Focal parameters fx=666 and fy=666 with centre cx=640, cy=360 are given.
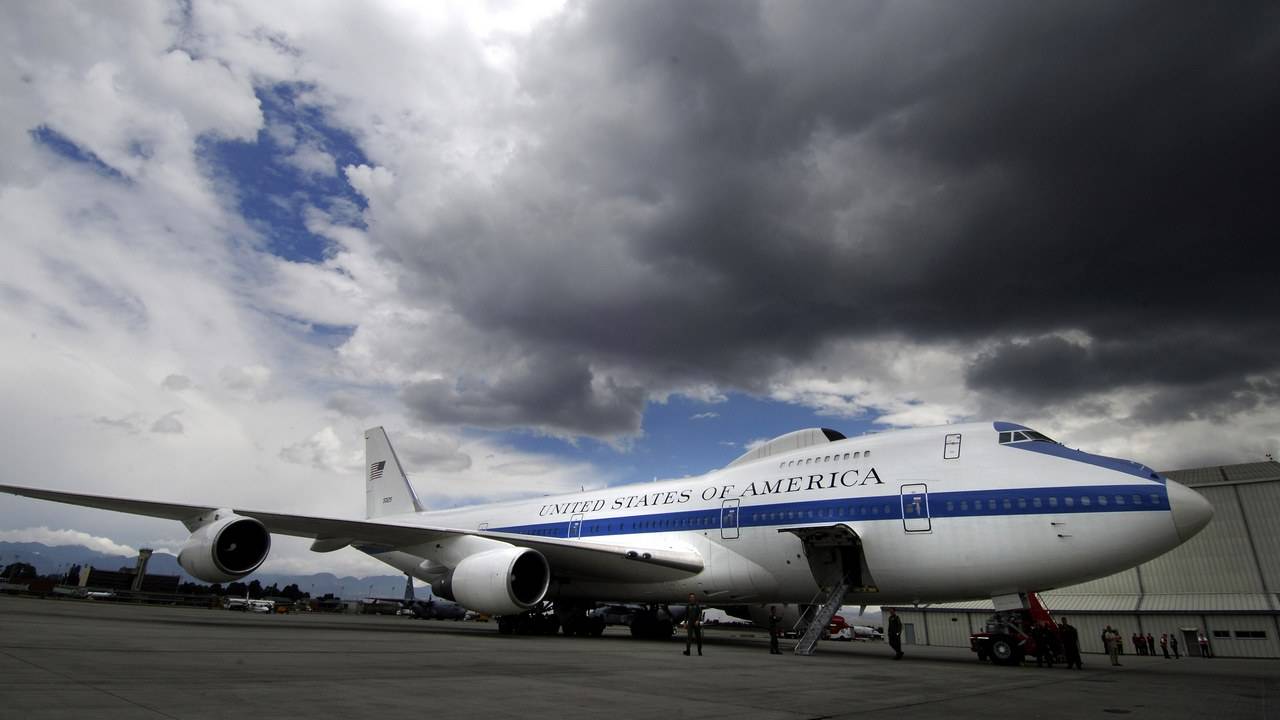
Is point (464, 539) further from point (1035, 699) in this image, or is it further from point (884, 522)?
point (1035, 699)

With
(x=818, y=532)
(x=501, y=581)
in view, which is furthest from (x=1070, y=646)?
(x=501, y=581)

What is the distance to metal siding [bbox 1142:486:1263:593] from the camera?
31.2m

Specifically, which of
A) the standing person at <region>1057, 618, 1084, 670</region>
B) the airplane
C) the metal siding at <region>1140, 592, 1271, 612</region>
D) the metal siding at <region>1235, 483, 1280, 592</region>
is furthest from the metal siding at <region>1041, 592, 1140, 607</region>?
the standing person at <region>1057, 618, 1084, 670</region>

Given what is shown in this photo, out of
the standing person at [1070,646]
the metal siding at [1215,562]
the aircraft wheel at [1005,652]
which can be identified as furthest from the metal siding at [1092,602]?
the aircraft wheel at [1005,652]

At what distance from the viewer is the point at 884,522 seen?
15.2m

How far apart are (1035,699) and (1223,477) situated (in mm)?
35183

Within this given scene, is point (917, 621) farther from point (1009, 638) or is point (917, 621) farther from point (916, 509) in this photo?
point (916, 509)

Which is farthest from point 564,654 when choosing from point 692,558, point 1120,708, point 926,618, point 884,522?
point 926,618

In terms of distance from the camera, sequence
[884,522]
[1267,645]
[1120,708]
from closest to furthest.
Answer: [1120,708] < [884,522] < [1267,645]

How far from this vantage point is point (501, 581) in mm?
17438

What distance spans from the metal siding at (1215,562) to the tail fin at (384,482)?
36.3 metres

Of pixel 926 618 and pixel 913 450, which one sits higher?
pixel 913 450

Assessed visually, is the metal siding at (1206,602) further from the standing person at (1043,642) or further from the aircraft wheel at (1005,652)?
the aircraft wheel at (1005,652)

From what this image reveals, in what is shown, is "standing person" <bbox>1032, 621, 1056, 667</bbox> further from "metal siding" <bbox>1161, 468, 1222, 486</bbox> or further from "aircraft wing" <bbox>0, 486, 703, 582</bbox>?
"metal siding" <bbox>1161, 468, 1222, 486</bbox>
